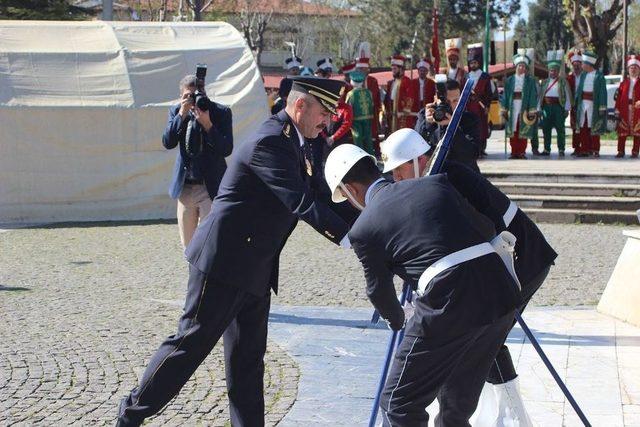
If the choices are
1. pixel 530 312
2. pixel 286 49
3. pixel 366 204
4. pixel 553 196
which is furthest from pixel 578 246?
pixel 286 49

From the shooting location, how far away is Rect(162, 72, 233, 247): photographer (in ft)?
27.6

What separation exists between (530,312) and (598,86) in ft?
41.8

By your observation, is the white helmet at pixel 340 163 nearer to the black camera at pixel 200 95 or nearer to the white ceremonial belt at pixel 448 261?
the white ceremonial belt at pixel 448 261

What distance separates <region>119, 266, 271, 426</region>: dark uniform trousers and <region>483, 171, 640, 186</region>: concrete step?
11.5m

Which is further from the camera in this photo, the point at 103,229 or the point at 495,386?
the point at 103,229

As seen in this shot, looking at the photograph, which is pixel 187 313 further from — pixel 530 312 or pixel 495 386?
pixel 530 312

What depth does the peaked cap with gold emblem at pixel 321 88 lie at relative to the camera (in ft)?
17.2

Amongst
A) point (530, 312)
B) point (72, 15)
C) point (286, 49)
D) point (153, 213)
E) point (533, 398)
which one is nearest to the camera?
point (533, 398)

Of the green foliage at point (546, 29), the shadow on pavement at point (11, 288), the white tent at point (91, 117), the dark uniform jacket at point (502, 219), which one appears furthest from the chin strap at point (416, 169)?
the green foliage at point (546, 29)

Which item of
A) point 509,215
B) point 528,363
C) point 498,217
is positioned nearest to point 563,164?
point 528,363

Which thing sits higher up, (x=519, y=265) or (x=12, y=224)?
(x=519, y=265)

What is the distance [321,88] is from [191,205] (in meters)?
3.69

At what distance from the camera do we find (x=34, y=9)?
103 feet

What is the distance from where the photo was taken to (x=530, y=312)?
29.5 feet
